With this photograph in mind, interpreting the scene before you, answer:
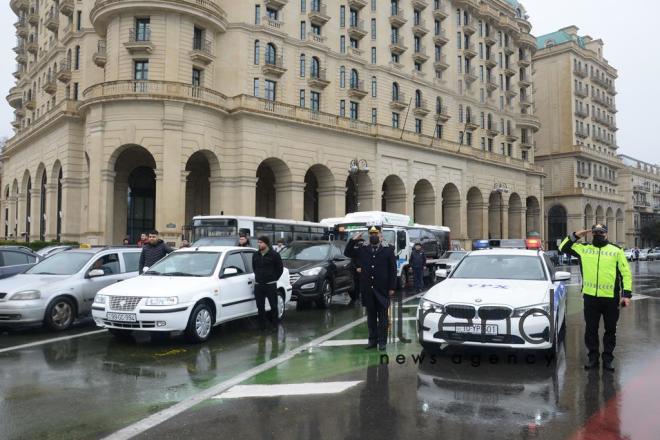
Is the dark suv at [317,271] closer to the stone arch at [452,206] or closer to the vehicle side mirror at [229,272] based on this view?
the vehicle side mirror at [229,272]

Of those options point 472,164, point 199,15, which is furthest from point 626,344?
point 472,164

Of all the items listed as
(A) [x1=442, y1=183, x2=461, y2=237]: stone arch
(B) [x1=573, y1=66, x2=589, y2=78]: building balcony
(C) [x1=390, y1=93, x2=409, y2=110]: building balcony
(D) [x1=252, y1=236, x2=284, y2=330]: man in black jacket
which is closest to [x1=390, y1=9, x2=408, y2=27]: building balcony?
(C) [x1=390, y1=93, x2=409, y2=110]: building balcony

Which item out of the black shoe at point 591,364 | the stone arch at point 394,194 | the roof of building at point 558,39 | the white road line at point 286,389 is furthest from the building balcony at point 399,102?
the roof of building at point 558,39

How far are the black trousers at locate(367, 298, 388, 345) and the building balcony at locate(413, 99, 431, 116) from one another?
40.7 metres

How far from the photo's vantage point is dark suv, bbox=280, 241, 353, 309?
12.7m

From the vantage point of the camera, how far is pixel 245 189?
3306 cm

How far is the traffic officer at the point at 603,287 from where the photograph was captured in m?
6.89

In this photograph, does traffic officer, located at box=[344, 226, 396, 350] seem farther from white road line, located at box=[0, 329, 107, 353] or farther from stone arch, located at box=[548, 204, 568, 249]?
stone arch, located at box=[548, 204, 568, 249]

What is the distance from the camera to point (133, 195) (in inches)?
1532

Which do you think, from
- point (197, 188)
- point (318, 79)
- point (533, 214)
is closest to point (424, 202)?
point (318, 79)

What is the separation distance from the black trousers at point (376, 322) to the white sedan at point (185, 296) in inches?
110

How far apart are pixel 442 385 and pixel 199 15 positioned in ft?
104

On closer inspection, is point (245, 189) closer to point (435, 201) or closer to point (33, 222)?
point (435, 201)

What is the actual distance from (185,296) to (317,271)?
196 inches
